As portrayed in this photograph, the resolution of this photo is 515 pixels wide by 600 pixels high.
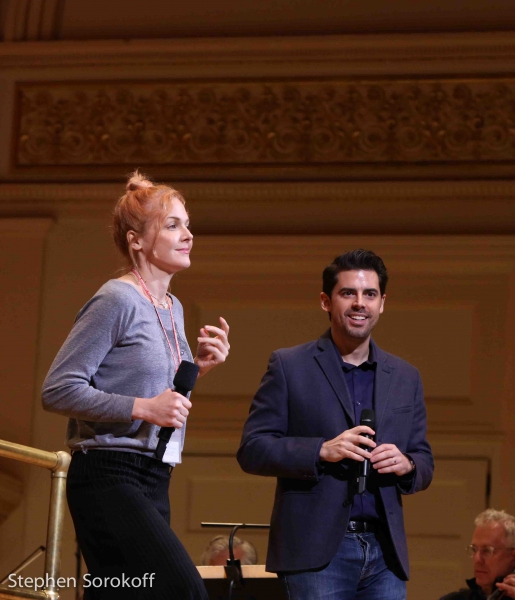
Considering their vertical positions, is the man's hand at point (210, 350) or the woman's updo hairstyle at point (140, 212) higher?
the woman's updo hairstyle at point (140, 212)

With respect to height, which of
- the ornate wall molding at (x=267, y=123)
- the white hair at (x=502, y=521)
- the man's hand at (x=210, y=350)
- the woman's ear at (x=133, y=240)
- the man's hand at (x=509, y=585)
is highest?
the ornate wall molding at (x=267, y=123)

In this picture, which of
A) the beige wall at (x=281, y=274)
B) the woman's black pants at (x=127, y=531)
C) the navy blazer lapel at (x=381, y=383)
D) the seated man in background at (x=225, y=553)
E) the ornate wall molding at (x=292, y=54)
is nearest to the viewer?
the woman's black pants at (x=127, y=531)

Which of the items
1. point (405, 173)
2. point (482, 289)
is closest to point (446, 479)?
point (482, 289)

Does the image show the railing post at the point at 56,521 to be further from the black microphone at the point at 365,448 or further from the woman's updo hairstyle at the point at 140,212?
the black microphone at the point at 365,448

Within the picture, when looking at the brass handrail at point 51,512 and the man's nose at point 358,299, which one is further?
the man's nose at point 358,299

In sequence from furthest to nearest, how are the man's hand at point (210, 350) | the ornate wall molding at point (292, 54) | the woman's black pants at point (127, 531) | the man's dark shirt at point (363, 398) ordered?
the ornate wall molding at point (292, 54) < the man's dark shirt at point (363, 398) < the man's hand at point (210, 350) < the woman's black pants at point (127, 531)

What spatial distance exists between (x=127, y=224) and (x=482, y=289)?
3.55 metres

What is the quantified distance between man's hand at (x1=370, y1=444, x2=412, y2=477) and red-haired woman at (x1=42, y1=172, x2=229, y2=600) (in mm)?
520

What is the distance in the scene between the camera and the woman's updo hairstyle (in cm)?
258

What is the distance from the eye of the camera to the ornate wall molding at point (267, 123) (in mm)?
5996

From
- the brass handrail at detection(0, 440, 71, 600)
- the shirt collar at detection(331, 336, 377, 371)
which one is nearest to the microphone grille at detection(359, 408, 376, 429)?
the shirt collar at detection(331, 336, 377, 371)

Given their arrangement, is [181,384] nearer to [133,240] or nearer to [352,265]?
[133,240]

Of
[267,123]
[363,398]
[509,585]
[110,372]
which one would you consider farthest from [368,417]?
[267,123]

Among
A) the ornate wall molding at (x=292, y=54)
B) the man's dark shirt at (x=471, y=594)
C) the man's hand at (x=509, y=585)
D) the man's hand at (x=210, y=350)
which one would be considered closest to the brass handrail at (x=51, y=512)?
the man's hand at (x=210, y=350)
